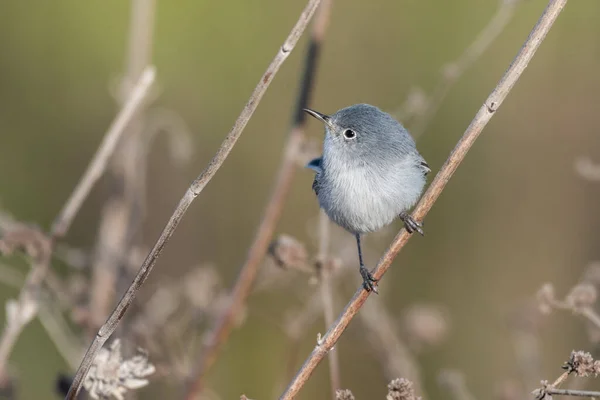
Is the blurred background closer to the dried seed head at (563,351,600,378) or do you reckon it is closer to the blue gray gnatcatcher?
the blue gray gnatcatcher

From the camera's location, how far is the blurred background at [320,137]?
3.87m

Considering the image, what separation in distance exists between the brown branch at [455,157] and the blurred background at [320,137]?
7.27 feet

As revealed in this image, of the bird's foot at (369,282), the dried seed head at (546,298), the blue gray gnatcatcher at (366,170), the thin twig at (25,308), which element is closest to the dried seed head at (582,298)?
the dried seed head at (546,298)

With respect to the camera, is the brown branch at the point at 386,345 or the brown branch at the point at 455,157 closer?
the brown branch at the point at 455,157

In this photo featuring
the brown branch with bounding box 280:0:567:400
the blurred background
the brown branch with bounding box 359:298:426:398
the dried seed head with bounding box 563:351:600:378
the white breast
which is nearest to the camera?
the dried seed head with bounding box 563:351:600:378

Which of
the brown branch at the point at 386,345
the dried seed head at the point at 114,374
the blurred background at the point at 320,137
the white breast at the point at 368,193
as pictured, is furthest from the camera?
the blurred background at the point at 320,137

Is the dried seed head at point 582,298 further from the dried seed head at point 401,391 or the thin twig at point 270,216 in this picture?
the thin twig at point 270,216

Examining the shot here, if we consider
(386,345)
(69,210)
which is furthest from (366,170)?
(69,210)

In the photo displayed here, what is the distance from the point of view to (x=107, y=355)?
1.62 meters

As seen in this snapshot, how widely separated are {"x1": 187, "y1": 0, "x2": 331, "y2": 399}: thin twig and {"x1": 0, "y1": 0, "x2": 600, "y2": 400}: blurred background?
4.99 feet

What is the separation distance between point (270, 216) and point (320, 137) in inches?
75.6

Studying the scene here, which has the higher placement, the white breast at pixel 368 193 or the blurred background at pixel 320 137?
the blurred background at pixel 320 137

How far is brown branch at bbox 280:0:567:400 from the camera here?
148 centimetres

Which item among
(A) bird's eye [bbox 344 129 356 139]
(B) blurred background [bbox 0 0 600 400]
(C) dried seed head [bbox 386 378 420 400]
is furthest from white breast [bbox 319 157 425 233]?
(B) blurred background [bbox 0 0 600 400]
